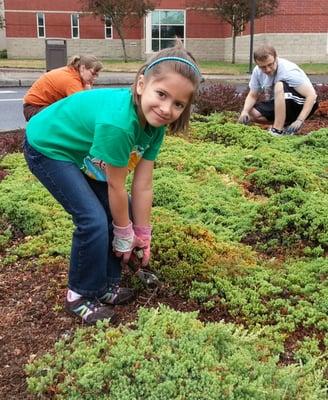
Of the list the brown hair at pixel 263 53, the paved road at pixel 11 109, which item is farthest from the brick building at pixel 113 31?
the brown hair at pixel 263 53

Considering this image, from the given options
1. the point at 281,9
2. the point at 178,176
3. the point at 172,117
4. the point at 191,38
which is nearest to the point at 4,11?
the point at 191,38

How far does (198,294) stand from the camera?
9.89 feet

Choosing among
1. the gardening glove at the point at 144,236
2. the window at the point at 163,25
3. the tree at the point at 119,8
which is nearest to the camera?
the gardening glove at the point at 144,236

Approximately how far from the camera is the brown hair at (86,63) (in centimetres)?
640

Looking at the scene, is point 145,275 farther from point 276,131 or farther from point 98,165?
point 276,131

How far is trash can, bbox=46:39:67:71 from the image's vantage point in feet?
64.2

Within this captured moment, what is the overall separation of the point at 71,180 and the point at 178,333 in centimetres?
90

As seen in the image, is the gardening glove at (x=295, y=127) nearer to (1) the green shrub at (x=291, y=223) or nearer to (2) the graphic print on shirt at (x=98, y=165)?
(1) the green shrub at (x=291, y=223)

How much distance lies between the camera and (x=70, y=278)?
2795 mm

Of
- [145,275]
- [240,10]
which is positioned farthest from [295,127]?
[240,10]

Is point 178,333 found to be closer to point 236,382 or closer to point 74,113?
point 236,382

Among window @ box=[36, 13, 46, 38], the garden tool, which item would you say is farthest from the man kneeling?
window @ box=[36, 13, 46, 38]

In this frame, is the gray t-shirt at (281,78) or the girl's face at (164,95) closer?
the girl's face at (164,95)

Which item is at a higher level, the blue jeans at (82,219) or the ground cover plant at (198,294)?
the blue jeans at (82,219)
